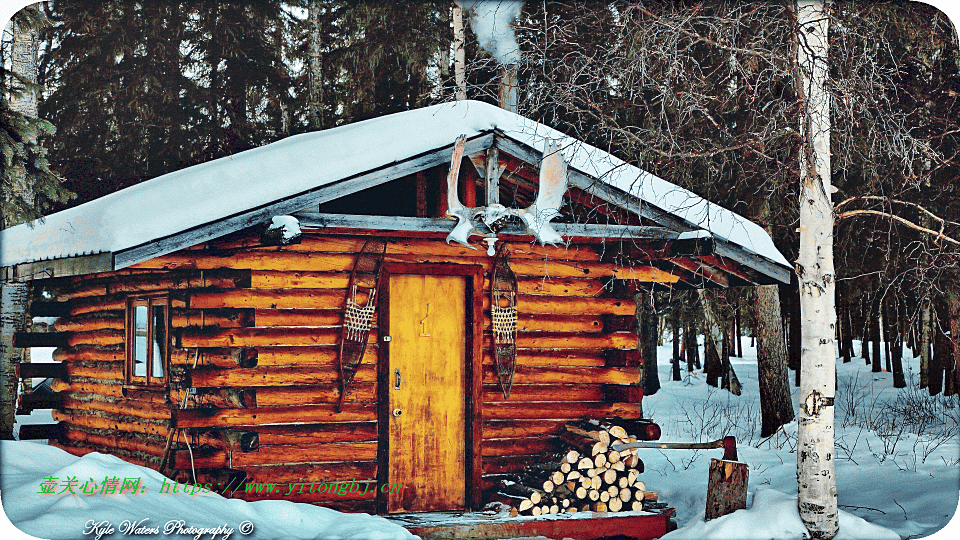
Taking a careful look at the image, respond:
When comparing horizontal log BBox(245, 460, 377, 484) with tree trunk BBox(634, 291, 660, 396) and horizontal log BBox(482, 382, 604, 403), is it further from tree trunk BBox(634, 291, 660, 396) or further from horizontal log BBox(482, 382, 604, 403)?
tree trunk BBox(634, 291, 660, 396)

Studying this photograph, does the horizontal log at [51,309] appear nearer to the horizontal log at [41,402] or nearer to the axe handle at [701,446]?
the horizontal log at [41,402]

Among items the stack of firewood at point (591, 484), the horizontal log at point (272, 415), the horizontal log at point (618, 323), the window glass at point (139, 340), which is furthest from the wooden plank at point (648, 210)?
the window glass at point (139, 340)

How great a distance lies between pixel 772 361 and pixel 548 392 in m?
6.41

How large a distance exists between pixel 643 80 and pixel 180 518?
5213 millimetres

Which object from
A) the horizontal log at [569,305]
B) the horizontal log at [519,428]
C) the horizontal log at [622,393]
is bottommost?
the horizontal log at [519,428]

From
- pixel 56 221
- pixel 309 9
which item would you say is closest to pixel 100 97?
pixel 309 9

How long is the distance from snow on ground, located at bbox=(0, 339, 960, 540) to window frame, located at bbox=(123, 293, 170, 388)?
3.51 feet

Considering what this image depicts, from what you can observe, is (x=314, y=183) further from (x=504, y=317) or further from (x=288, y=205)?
(x=504, y=317)

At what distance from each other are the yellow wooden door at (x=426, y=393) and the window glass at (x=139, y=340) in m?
2.82

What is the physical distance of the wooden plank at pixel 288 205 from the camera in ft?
23.1

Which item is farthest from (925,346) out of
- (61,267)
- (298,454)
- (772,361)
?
(61,267)

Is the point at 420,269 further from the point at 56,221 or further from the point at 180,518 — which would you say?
the point at 56,221

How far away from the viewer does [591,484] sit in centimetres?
842

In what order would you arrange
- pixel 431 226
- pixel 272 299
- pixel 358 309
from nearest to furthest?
pixel 431 226 < pixel 272 299 < pixel 358 309
